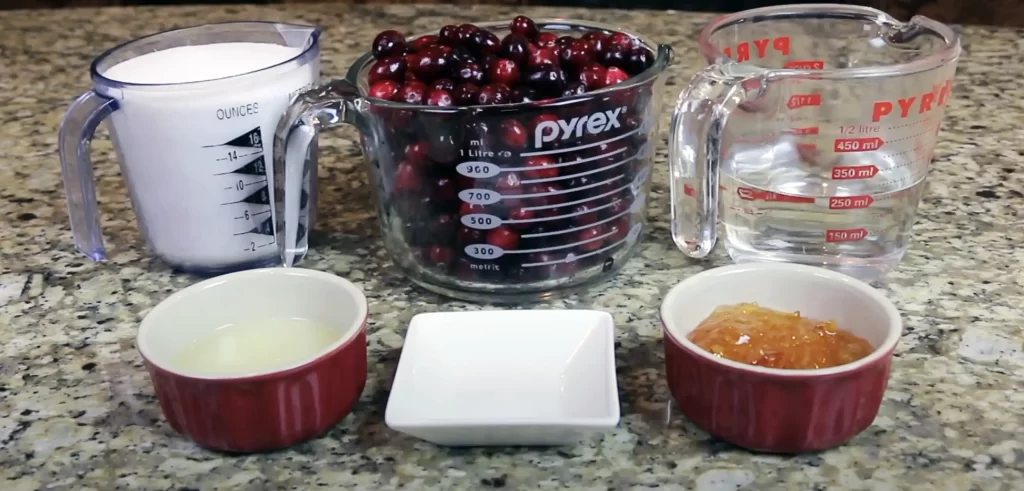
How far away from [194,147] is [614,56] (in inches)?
14.8

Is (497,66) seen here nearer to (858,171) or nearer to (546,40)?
(546,40)

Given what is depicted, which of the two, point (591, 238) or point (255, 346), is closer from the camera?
point (255, 346)

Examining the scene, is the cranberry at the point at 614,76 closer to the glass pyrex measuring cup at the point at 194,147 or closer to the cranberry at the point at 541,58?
the cranberry at the point at 541,58

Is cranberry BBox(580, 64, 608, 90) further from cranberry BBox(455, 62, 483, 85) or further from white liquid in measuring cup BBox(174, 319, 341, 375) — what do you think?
white liquid in measuring cup BBox(174, 319, 341, 375)

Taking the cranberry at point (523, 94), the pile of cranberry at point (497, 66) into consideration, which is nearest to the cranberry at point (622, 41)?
the pile of cranberry at point (497, 66)

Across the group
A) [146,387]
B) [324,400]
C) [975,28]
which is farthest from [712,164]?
[975,28]

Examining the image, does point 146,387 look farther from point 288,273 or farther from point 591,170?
point 591,170

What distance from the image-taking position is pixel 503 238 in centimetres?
79

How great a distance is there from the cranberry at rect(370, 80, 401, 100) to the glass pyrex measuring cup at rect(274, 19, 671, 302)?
0.04 ft

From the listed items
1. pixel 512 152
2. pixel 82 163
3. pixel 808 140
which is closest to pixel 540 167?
pixel 512 152

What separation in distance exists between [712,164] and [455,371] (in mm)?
269

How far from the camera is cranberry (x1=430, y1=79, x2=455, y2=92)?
763 millimetres

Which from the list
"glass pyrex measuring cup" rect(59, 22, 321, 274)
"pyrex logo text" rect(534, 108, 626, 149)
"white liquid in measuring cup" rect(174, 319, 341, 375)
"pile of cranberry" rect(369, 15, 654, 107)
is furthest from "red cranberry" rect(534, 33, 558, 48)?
"white liquid in measuring cup" rect(174, 319, 341, 375)

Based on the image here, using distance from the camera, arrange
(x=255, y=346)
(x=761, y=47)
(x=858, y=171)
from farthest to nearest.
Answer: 1. (x=761, y=47)
2. (x=858, y=171)
3. (x=255, y=346)
